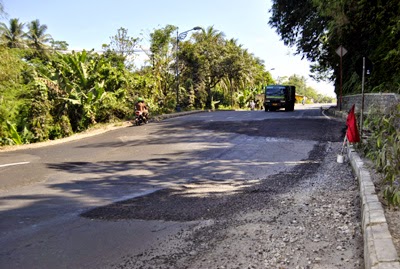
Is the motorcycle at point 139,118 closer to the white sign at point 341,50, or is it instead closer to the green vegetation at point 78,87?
the green vegetation at point 78,87

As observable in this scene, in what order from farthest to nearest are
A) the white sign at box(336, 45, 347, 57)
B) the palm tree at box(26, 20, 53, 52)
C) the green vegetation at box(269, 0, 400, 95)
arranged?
the palm tree at box(26, 20, 53, 52) → the white sign at box(336, 45, 347, 57) → the green vegetation at box(269, 0, 400, 95)

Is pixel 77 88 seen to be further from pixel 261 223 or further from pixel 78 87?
pixel 261 223

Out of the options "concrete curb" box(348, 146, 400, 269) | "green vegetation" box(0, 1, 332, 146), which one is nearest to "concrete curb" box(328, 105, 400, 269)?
"concrete curb" box(348, 146, 400, 269)

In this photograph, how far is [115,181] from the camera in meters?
7.92

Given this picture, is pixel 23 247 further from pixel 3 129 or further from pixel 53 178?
pixel 3 129

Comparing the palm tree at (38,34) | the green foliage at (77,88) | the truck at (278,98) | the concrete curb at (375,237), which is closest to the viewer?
the concrete curb at (375,237)

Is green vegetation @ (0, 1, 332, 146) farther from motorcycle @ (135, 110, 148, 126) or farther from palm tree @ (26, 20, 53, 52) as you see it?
palm tree @ (26, 20, 53, 52)

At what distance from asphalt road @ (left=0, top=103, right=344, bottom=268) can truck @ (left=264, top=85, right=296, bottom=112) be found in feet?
57.0

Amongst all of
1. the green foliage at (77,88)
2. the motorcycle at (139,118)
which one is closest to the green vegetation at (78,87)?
the green foliage at (77,88)

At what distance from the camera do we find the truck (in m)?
33.1

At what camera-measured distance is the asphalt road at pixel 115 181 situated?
14.7 feet

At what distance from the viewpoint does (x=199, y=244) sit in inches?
178

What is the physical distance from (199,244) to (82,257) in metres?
1.33

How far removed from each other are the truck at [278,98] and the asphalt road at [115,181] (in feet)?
57.0
